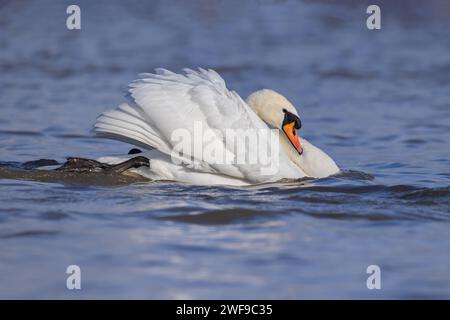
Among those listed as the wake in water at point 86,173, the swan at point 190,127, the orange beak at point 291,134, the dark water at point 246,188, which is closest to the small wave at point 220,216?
the dark water at point 246,188

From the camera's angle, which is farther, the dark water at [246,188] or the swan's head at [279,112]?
the swan's head at [279,112]

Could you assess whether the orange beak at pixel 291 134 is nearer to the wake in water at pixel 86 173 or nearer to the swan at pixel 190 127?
the swan at pixel 190 127

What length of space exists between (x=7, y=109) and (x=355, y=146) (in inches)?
177

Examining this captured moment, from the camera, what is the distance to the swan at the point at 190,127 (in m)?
8.48

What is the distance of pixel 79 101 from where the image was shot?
548 inches

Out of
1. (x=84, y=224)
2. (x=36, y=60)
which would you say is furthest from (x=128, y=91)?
(x=36, y=60)

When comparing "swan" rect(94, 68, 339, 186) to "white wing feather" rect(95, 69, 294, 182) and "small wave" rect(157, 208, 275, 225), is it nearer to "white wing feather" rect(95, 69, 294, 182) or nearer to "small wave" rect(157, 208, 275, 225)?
"white wing feather" rect(95, 69, 294, 182)

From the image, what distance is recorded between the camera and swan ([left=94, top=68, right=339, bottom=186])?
27.8ft

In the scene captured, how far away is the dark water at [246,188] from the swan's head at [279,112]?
23.5 inches

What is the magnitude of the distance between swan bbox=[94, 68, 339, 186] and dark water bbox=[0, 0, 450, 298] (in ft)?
0.56

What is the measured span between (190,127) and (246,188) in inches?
27.8

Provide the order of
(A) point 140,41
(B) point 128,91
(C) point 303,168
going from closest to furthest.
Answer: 1. (B) point 128,91
2. (C) point 303,168
3. (A) point 140,41
